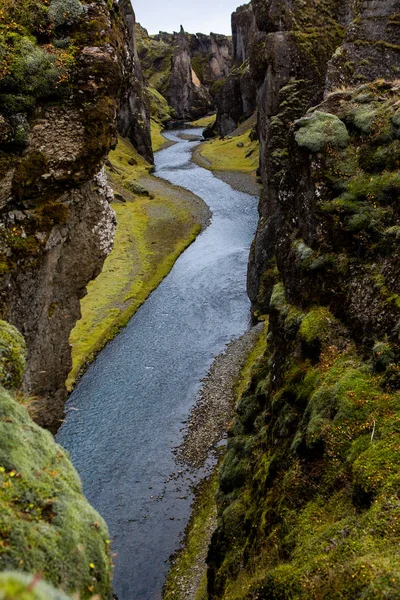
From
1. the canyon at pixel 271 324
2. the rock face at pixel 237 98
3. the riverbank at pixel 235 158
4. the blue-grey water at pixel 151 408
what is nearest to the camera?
the canyon at pixel 271 324

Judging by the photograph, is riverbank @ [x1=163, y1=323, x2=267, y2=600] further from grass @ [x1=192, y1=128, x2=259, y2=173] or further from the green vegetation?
grass @ [x1=192, y1=128, x2=259, y2=173]

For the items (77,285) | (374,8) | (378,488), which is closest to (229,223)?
(374,8)

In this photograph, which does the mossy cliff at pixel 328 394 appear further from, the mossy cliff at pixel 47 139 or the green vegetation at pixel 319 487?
the mossy cliff at pixel 47 139

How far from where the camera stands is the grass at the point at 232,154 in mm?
124500

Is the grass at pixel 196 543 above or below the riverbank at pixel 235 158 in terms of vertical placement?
below

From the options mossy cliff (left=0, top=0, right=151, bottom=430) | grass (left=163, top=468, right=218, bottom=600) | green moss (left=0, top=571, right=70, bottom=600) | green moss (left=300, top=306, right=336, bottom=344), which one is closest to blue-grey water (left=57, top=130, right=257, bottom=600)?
grass (left=163, top=468, right=218, bottom=600)

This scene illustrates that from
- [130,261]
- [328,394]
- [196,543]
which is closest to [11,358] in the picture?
[328,394]

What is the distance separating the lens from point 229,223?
9025cm

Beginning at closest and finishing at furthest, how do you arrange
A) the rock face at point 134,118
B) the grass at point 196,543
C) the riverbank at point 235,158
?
the grass at point 196,543, the riverbank at point 235,158, the rock face at point 134,118

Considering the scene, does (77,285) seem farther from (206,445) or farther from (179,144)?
(179,144)

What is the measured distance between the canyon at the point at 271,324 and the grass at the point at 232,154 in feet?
289

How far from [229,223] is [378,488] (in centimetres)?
7926

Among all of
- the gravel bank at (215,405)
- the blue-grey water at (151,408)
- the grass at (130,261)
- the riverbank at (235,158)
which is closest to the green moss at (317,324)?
the blue-grey water at (151,408)

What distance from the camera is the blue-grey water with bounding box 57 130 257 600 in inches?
1182
